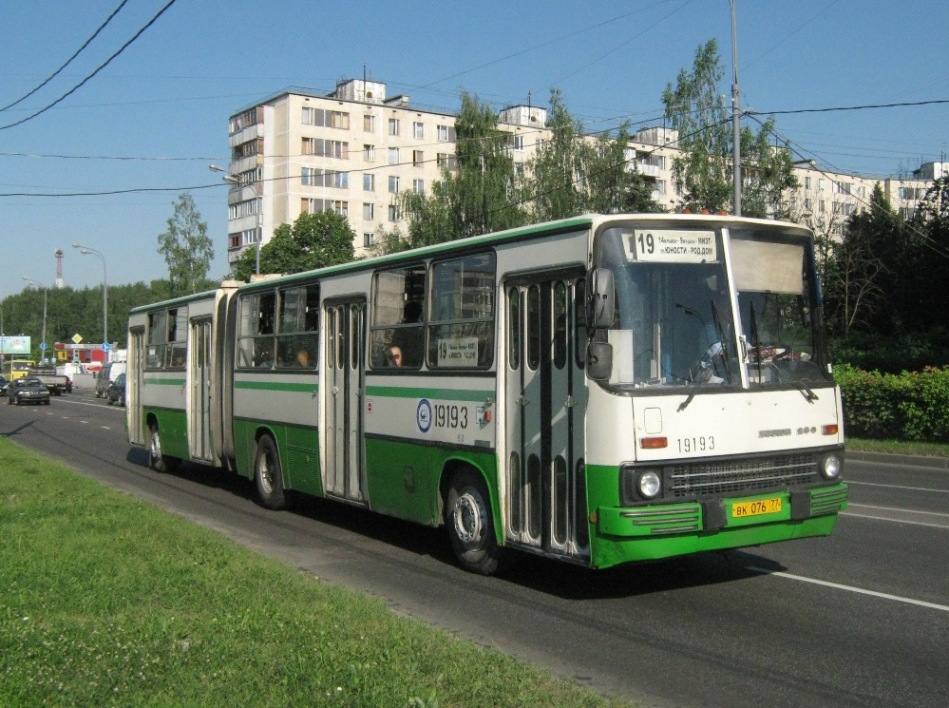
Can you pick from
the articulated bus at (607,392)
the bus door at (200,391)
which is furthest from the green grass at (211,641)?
the bus door at (200,391)

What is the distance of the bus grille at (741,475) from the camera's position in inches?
316

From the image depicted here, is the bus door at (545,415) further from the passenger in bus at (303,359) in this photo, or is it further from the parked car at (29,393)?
the parked car at (29,393)

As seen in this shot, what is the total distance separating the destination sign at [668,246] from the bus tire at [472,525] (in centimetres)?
258

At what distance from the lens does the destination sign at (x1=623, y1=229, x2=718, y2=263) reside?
824cm

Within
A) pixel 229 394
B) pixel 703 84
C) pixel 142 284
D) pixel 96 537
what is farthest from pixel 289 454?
pixel 142 284

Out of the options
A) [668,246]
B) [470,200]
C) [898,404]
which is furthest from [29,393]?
[668,246]

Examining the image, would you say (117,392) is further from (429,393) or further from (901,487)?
(429,393)

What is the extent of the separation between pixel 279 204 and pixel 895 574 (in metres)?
77.0

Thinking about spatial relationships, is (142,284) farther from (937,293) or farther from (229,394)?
(229,394)

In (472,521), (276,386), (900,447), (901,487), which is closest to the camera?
(472,521)

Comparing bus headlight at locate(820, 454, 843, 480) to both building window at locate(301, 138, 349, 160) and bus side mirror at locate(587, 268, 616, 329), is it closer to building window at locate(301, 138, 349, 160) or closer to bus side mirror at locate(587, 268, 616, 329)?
bus side mirror at locate(587, 268, 616, 329)

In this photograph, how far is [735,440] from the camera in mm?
8219

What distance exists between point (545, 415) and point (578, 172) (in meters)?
48.1

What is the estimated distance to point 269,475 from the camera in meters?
14.5
